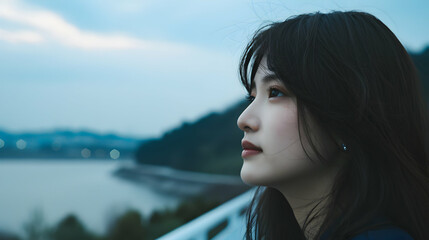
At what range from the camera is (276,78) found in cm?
87

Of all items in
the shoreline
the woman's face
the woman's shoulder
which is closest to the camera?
the woman's shoulder

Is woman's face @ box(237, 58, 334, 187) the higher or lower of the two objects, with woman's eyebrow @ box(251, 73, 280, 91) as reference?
lower

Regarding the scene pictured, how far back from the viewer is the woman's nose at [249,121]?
0.84 m

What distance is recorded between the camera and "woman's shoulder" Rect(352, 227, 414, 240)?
72cm

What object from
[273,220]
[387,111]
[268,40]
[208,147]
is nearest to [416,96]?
[387,111]

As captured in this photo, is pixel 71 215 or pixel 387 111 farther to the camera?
pixel 71 215

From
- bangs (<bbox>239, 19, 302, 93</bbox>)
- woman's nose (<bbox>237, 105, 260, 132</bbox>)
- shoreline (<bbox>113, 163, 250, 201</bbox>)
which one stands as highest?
bangs (<bbox>239, 19, 302, 93</bbox>)

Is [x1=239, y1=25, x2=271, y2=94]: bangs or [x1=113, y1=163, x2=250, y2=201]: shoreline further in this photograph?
[x1=113, y1=163, x2=250, y2=201]: shoreline

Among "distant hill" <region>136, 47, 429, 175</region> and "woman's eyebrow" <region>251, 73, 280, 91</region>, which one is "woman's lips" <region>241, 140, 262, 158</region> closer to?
"woman's eyebrow" <region>251, 73, 280, 91</region>

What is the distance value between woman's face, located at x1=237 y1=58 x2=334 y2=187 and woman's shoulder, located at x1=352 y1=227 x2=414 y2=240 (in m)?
0.18

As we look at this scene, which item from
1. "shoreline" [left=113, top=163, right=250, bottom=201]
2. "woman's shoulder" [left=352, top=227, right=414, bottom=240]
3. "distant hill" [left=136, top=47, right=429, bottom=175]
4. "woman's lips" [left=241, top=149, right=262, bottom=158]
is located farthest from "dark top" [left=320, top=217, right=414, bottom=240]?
"distant hill" [left=136, top=47, right=429, bottom=175]

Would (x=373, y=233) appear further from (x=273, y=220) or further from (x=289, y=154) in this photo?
(x=273, y=220)

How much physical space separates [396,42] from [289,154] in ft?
1.26

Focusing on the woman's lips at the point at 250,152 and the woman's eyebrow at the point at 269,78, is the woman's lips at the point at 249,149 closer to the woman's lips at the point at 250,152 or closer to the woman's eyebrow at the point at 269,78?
the woman's lips at the point at 250,152
